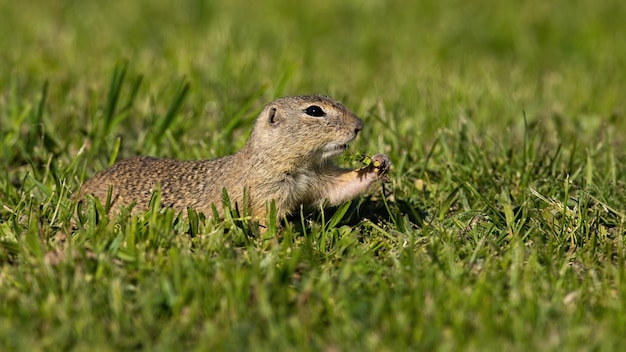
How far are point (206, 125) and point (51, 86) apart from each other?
1297mm

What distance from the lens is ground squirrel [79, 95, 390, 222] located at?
4.42m

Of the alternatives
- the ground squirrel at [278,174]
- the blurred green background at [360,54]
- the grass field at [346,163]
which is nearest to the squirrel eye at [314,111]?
the ground squirrel at [278,174]

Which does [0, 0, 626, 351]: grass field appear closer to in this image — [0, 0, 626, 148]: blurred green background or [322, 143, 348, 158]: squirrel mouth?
[0, 0, 626, 148]: blurred green background

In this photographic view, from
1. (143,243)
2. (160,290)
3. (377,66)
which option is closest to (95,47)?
(377,66)

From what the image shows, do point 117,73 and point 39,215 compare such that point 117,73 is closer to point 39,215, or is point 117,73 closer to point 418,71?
point 39,215

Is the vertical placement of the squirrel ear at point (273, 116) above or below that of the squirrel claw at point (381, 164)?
above

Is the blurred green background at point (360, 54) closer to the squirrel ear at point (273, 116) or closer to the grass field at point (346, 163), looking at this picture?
the grass field at point (346, 163)

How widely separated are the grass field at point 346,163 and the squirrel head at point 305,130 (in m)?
0.27

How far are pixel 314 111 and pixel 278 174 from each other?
36 cm

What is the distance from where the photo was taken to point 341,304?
3371mm

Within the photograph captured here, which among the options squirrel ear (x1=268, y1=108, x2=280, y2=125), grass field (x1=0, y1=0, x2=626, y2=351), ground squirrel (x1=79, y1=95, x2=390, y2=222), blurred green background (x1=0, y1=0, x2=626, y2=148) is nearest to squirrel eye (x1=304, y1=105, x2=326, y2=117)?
ground squirrel (x1=79, y1=95, x2=390, y2=222)

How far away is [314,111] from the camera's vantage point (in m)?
4.47

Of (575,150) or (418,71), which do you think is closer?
(575,150)

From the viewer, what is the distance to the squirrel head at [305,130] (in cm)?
439
